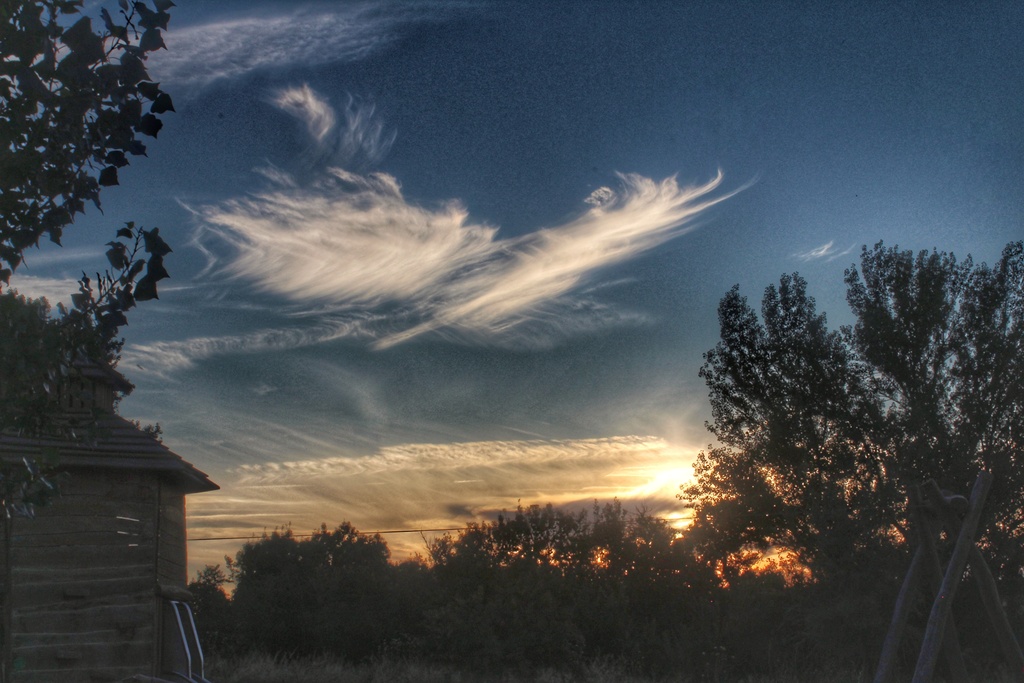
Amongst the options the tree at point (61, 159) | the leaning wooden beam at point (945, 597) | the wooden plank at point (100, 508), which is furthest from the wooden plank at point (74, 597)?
the leaning wooden beam at point (945, 597)

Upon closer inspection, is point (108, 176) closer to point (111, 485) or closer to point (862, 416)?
point (111, 485)

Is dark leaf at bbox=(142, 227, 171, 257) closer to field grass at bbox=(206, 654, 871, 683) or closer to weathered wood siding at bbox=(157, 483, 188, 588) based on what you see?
weathered wood siding at bbox=(157, 483, 188, 588)

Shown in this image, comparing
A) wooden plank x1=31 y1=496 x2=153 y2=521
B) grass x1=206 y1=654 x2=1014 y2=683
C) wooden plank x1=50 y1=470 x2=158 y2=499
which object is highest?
wooden plank x1=50 y1=470 x2=158 y2=499

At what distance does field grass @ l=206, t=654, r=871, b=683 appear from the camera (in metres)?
23.5

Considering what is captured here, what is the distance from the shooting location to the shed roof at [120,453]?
46.0 feet

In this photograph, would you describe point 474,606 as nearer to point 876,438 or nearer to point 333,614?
point 333,614

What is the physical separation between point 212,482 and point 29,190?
12.3 meters

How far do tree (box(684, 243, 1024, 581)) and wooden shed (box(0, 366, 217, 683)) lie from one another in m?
18.6

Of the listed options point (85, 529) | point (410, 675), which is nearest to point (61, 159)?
point (85, 529)

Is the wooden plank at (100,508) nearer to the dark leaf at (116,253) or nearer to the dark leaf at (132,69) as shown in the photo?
the dark leaf at (116,253)

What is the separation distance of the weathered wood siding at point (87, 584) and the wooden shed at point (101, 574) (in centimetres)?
2

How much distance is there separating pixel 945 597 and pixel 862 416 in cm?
1722

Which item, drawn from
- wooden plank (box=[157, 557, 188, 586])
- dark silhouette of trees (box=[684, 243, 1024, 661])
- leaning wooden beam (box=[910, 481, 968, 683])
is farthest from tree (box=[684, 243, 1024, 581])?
wooden plank (box=[157, 557, 188, 586])

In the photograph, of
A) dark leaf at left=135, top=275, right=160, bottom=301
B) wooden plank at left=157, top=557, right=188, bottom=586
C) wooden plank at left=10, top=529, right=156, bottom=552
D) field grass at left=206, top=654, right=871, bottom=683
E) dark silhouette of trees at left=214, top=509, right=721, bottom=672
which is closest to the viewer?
dark leaf at left=135, top=275, right=160, bottom=301
